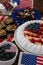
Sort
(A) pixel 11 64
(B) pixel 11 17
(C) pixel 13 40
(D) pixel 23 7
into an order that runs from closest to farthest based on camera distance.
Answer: (A) pixel 11 64
(C) pixel 13 40
(B) pixel 11 17
(D) pixel 23 7

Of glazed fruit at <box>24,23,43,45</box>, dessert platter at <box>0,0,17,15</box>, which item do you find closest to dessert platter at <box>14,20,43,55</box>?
glazed fruit at <box>24,23,43,45</box>

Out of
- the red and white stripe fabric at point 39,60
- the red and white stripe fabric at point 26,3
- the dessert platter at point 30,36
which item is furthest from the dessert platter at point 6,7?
the red and white stripe fabric at point 39,60

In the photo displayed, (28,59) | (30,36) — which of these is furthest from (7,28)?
(28,59)

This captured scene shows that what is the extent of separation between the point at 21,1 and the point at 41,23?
0.41 metres

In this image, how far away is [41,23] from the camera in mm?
1425

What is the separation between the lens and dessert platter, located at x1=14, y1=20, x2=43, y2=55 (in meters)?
1.21

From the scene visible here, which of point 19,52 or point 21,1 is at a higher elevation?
point 21,1

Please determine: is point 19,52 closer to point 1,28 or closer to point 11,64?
point 11,64

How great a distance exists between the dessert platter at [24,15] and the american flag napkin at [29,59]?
0.37 metres

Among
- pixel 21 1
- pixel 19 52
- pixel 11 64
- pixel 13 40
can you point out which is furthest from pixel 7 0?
pixel 11 64

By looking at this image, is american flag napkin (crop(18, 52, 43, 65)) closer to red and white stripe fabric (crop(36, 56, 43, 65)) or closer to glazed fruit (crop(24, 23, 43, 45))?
red and white stripe fabric (crop(36, 56, 43, 65))

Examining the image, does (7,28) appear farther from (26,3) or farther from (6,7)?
(26,3)

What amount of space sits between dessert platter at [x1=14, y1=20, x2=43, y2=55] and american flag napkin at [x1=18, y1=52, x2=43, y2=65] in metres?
0.04

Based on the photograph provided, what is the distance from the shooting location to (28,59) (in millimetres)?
1166
